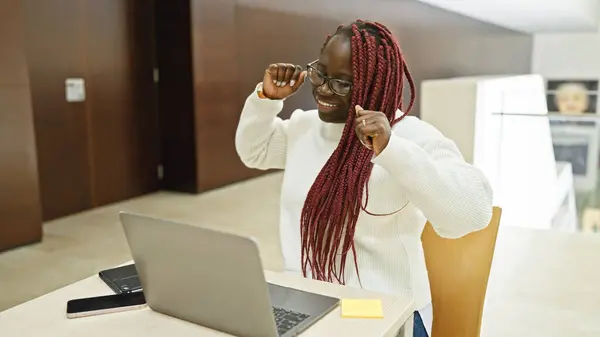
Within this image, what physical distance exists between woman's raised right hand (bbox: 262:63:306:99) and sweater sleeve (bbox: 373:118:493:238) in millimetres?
402

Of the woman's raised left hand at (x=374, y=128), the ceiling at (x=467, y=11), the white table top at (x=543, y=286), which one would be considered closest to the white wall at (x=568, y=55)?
the ceiling at (x=467, y=11)

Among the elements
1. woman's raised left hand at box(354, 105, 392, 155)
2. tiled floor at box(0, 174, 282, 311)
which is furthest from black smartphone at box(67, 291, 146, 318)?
tiled floor at box(0, 174, 282, 311)

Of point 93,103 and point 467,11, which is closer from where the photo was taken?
point 93,103

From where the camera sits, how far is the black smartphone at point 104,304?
115cm

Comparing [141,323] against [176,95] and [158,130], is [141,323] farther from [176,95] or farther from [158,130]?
[158,130]

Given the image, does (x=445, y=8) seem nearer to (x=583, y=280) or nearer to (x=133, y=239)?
(x=583, y=280)

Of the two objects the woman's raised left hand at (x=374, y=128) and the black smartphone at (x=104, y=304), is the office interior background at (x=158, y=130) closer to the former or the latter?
the black smartphone at (x=104, y=304)

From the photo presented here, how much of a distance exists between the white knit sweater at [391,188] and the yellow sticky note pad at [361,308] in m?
0.24

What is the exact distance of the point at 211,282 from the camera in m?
1.01

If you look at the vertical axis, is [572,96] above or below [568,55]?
below

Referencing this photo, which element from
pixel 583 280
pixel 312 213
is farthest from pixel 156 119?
pixel 312 213

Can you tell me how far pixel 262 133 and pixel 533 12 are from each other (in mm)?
9543

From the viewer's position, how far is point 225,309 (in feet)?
3.37

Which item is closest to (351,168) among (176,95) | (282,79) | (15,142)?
(282,79)
